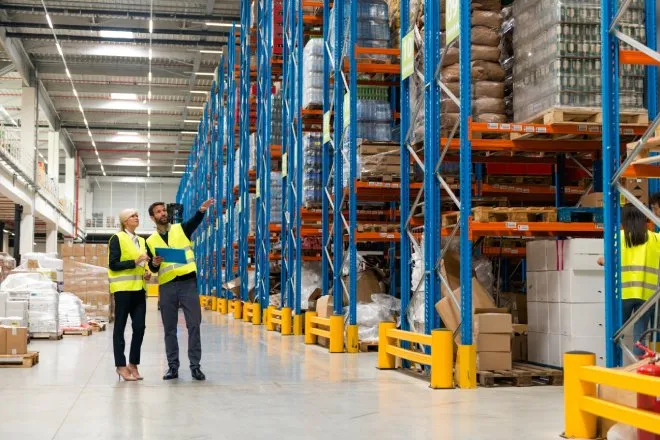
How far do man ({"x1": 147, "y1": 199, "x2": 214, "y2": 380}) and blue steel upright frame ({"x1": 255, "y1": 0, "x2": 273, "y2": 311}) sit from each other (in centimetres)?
736

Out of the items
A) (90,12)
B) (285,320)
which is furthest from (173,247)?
(90,12)

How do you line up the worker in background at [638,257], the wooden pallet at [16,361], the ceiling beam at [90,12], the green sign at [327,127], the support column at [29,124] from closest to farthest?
the worker in background at [638,257] < the wooden pallet at [16,361] < the green sign at [327,127] < the ceiling beam at [90,12] < the support column at [29,124]

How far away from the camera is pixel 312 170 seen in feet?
40.9

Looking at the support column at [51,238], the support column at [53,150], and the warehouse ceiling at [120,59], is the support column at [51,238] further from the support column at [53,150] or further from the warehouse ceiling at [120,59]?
the warehouse ceiling at [120,59]

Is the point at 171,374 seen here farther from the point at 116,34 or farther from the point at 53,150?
the point at 53,150

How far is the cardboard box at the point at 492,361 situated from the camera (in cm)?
710

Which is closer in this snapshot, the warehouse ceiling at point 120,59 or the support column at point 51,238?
the warehouse ceiling at point 120,59

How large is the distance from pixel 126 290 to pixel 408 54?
3688mm

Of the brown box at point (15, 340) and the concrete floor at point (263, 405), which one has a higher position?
the brown box at point (15, 340)

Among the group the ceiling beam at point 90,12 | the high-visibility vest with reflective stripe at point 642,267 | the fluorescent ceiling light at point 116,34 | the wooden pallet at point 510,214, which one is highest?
the ceiling beam at point 90,12

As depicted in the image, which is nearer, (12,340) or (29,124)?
(12,340)

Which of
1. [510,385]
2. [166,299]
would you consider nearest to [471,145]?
[510,385]

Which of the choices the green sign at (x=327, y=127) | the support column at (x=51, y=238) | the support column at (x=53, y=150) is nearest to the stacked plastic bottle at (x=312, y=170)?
the green sign at (x=327, y=127)

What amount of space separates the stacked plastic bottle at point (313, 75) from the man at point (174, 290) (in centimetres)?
510
